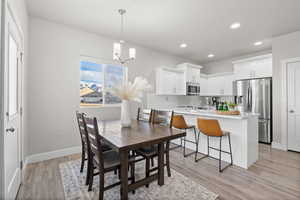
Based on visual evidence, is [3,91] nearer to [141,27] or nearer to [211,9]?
[141,27]

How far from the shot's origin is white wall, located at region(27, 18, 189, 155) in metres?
2.74

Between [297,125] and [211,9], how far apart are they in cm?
320

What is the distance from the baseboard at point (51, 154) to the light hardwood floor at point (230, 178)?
122 millimetres

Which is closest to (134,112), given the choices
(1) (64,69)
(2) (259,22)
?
(1) (64,69)

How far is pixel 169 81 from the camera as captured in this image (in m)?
4.67

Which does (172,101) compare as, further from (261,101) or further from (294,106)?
(294,106)

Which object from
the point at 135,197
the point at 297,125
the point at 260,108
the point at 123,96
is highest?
the point at 123,96

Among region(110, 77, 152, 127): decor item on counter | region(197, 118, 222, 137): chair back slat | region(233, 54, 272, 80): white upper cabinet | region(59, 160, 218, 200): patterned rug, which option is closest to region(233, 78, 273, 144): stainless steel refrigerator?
region(233, 54, 272, 80): white upper cabinet

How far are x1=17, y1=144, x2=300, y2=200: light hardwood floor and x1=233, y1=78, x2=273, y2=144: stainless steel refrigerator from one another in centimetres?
103

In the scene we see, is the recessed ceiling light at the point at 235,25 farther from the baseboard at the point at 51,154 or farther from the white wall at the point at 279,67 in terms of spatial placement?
the baseboard at the point at 51,154

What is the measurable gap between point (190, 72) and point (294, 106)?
2.77 metres

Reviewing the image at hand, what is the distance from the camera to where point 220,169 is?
2400mm

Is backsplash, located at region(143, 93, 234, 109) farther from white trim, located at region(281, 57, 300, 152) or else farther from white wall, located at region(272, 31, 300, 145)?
white trim, located at region(281, 57, 300, 152)

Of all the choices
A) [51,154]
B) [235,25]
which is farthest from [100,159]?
[235,25]
